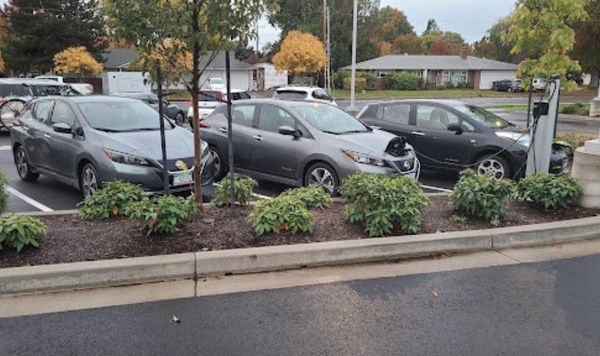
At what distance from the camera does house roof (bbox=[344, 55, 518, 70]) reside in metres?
63.1

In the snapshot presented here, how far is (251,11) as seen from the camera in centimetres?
493

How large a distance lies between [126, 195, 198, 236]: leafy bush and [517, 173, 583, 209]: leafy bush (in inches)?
163

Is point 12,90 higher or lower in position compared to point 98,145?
higher

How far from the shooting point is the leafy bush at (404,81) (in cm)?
5878

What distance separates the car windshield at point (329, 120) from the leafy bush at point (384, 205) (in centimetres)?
238

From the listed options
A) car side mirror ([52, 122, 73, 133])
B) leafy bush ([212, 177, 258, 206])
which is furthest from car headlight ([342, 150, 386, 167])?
car side mirror ([52, 122, 73, 133])

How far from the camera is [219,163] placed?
905cm

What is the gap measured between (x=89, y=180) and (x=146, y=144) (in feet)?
3.02

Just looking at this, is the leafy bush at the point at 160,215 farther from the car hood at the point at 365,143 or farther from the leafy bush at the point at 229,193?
the car hood at the point at 365,143

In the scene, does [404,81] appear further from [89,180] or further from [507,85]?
[89,180]

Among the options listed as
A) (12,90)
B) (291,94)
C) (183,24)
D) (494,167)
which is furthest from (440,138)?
(12,90)

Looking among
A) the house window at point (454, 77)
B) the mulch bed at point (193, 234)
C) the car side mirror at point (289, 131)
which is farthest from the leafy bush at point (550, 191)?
the house window at point (454, 77)

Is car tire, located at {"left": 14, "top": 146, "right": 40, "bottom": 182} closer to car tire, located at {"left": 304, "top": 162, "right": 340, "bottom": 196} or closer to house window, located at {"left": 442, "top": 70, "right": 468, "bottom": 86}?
car tire, located at {"left": 304, "top": 162, "right": 340, "bottom": 196}

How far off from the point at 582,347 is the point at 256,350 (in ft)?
7.13
